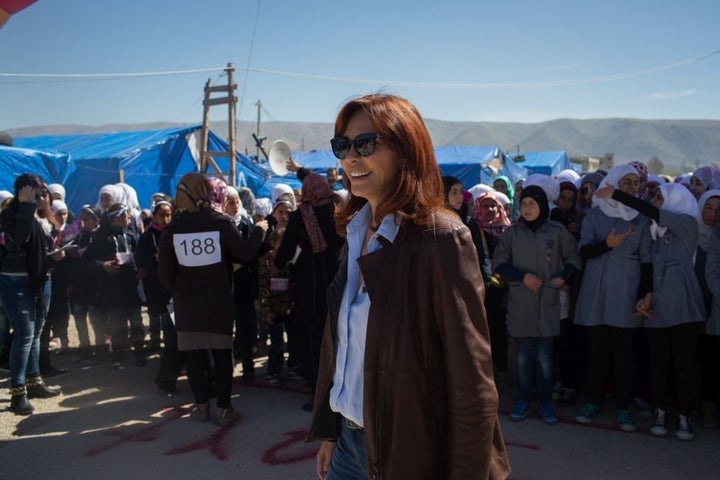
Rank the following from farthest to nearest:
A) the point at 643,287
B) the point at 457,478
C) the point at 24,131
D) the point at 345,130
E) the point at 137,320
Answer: the point at 24,131, the point at 137,320, the point at 643,287, the point at 345,130, the point at 457,478

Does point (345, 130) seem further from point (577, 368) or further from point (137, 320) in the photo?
point (137, 320)

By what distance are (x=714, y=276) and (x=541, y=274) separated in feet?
4.04

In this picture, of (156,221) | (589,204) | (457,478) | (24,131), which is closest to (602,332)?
(589,204)

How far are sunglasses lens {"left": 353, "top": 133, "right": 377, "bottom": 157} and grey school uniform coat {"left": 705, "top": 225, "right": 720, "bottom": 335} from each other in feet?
12.0

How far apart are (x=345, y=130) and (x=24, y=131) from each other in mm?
201073

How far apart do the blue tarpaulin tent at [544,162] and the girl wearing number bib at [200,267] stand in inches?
723

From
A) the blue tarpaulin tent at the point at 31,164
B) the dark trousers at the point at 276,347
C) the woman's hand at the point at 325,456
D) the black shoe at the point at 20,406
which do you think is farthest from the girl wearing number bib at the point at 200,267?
the blue tarpaulin tent at the point at 31,164

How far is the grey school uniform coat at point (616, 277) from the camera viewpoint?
4.45m

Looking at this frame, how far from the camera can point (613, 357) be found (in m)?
4.65

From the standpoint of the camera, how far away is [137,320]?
6.60 metres

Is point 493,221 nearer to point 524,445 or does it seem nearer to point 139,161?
point 524,445

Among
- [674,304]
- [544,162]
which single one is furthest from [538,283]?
[544,162]

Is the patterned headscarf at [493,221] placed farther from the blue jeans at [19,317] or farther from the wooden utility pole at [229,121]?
the wooden utility pole at [229,121]

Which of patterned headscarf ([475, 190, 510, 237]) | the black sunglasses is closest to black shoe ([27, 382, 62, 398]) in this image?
patterned headscarf ([475, 190, 510, 237])
